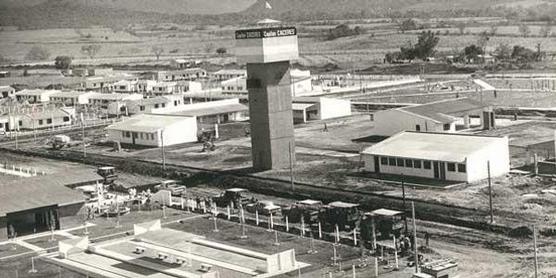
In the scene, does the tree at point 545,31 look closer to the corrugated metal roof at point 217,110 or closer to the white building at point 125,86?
the white building at point 125,86

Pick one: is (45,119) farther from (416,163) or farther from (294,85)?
(416,163)

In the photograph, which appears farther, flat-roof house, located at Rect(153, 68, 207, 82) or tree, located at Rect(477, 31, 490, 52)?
tree, located at Rect(477, 31, 490, 52)

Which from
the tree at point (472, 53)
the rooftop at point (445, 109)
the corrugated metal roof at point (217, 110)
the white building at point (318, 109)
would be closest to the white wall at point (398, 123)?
the rooftop at point (445, 109)

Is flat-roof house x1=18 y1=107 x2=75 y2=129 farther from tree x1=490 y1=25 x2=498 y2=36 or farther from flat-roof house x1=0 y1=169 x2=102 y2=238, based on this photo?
tree x1=490 y1=25 x2=498 y2=36

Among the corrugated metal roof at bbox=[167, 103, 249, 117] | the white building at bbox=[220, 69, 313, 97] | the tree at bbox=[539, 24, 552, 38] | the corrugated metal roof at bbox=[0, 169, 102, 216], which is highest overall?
the tree at bbox=[539, 24, 552, 38]

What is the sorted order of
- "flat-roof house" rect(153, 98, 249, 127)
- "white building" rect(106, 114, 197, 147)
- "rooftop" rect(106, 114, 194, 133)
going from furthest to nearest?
"flat-roof house" rect(153, 98, 249, 127) < "rooftop" rect(106, 114, 194, 133) < "white building" rect(106, 114, 197, 147)

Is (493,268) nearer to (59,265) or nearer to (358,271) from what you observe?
(358,271)

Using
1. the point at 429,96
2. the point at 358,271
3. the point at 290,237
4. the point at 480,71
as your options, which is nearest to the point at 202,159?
the point at 290,237

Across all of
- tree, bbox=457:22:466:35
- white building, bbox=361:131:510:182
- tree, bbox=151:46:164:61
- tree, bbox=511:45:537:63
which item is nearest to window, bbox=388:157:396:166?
white building, bbox=361:131:510:182
